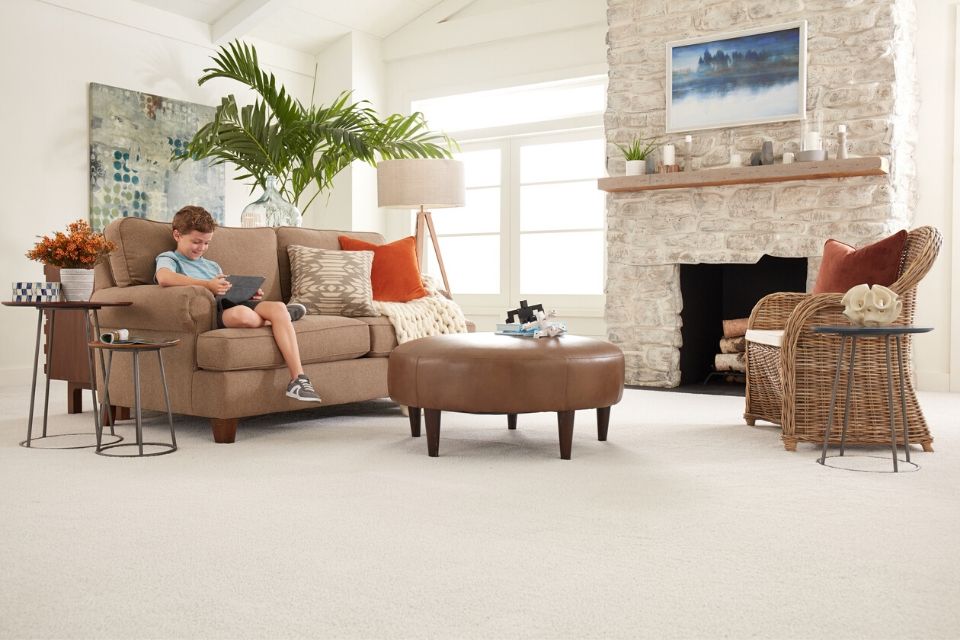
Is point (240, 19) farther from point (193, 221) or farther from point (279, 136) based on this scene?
point (193, 221)

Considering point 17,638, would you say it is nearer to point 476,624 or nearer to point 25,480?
point 476,624

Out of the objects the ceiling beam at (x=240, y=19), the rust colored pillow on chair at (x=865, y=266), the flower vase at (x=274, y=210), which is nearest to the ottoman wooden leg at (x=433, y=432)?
the rust colored pillow on chair at (x=865, y=266)

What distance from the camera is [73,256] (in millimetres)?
3664

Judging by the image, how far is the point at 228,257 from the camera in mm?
4398

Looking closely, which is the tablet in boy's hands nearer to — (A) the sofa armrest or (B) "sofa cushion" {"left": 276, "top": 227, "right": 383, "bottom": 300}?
(A) the sofa armrest

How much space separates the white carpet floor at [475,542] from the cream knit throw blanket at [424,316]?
0.84 meters

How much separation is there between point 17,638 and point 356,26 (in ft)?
22.3

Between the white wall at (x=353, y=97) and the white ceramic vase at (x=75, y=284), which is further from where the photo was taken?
the white wall at (x=353, y=97)

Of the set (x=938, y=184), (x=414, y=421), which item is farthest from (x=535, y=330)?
(x=938, y=184)

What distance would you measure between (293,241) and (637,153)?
2388 mm

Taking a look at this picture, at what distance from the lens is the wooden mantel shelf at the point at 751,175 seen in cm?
507

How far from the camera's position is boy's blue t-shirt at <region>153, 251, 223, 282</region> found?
3.92 m

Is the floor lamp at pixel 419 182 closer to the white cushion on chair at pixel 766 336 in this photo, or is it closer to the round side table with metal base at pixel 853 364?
the white cushion on chair at pixel 766 336

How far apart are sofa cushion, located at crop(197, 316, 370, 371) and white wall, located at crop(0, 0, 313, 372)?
2769 mm
